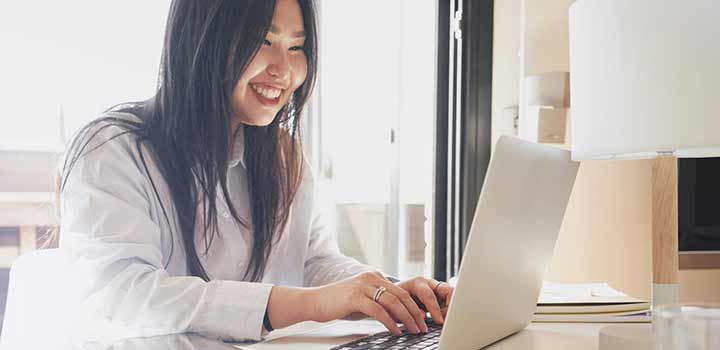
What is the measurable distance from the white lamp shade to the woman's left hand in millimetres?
308

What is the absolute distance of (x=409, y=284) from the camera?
3.28ft

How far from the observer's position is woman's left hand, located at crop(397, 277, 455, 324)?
98cm

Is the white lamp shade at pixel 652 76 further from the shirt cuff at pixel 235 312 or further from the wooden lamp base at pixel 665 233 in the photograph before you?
the shirt cuff at pixel 235 312

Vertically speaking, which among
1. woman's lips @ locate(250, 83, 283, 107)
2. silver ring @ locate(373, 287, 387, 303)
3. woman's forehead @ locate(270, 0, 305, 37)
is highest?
woman's forehead @ locate(270, 0, 305, 37)

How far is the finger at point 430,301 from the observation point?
97cm

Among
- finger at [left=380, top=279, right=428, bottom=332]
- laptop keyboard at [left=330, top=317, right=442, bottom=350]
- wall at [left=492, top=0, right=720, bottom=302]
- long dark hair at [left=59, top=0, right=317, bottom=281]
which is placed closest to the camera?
laptop keyboard at [left=330, top=317, right=442, bottom=350]

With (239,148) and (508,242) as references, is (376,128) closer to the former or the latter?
(239,148)

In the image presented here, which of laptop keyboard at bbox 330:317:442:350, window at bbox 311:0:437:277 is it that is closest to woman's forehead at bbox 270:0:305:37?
laptop keyboard at bbox 330:317:442:350

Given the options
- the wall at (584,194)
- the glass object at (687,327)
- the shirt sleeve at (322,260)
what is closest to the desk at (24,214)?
the wall at (584,194)

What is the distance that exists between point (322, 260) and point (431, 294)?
1.38 feet

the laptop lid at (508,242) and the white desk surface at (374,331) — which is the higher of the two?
the laptop lid at (508,242)

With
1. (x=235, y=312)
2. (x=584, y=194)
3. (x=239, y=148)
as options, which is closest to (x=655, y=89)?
(x=235, y=312)

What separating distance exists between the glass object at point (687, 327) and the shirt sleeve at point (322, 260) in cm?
72

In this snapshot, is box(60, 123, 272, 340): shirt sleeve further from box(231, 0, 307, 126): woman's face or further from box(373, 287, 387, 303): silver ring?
box(231, 0, 307, 126): woman's face
